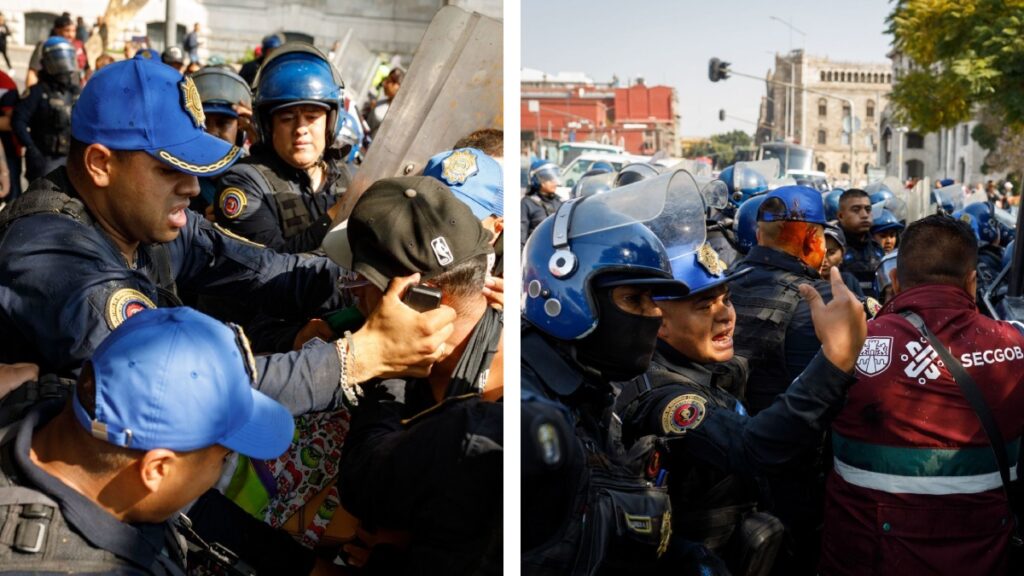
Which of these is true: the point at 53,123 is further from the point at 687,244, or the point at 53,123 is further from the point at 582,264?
the point at 582,264

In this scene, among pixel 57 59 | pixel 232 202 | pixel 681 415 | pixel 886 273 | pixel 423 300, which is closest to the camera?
pixel 423 300

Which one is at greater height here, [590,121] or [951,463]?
[590,121]

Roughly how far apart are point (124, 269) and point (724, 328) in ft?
5.78

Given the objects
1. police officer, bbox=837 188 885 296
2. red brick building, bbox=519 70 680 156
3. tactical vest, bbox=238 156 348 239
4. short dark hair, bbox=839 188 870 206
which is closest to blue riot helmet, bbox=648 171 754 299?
red brick building, bbox=519 70 680 156

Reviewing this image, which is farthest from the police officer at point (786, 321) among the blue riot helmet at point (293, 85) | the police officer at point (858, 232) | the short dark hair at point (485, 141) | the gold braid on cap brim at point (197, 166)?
the police officer at point (858, 232)

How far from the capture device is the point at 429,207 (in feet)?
8.42

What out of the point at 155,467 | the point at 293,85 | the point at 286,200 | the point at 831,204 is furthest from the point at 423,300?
the point at 831,204

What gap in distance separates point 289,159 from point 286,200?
178 mm

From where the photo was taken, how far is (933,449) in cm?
327

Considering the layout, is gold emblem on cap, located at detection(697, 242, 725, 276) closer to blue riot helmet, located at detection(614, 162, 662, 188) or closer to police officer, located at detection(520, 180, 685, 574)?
police officer, located at detection(520, 180, 685, 574)

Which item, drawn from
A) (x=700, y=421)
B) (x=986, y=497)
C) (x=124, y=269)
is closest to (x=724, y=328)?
(x=700, y=421)

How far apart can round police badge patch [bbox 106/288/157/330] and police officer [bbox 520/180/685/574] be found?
0.87 meters

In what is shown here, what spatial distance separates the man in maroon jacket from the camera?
325 cm

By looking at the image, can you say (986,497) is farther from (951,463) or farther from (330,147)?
(330,147)
